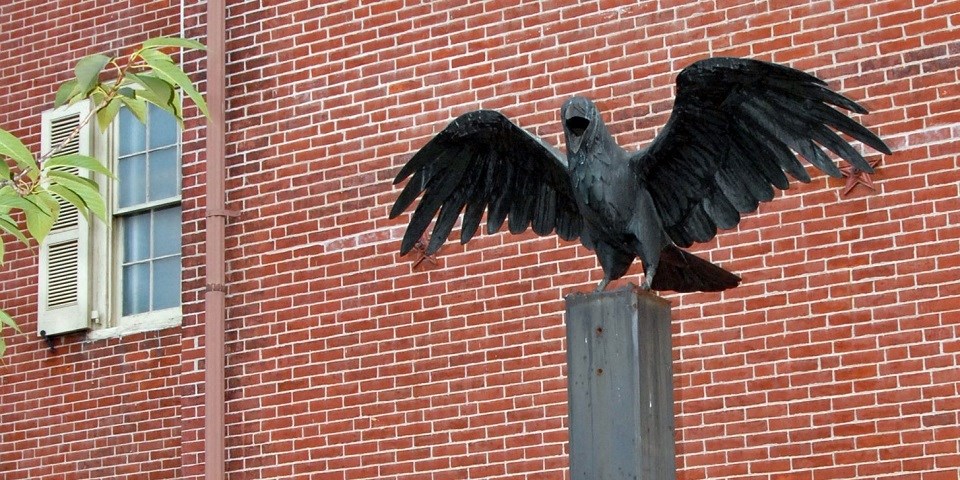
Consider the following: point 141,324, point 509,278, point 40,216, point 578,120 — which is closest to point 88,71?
point 40,216

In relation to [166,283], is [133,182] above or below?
above

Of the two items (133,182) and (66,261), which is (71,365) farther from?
(133,182)

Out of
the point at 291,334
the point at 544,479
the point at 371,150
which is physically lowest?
the point at 544,479

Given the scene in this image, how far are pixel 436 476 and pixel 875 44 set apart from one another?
3690 millimetres

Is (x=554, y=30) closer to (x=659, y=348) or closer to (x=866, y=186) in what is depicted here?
(x=866, y=186)

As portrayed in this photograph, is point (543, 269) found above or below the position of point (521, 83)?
below

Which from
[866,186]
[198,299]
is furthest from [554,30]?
[198,299]

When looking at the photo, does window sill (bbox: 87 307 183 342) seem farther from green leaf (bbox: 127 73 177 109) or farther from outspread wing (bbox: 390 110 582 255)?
green leaf (bbox: 127 73 177 109)

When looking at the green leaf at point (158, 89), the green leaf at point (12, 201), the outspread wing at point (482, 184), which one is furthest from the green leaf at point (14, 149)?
the outspread wing at point (482, 184)

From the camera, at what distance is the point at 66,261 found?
44.3ft

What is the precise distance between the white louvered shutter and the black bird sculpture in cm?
567

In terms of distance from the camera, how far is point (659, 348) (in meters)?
7.43

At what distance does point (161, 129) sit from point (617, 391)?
7.04 meters

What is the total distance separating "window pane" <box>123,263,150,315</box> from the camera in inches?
524
